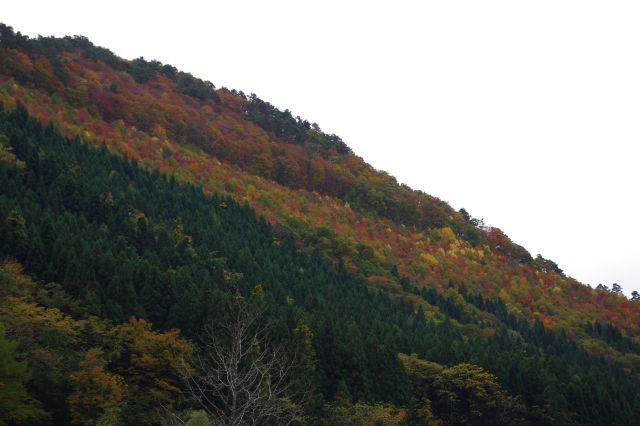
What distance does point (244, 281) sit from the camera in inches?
1987

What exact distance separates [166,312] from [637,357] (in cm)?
5995

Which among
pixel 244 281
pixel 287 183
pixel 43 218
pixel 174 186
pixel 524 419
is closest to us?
pixel 43 218

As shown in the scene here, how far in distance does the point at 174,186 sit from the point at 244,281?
87.4 ft

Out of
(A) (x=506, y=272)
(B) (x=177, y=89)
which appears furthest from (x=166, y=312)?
(B) (x=177, y=89)

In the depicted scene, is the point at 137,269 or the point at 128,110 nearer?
the point at 137,269

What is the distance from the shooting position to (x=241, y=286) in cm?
4925

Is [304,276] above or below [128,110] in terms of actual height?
below

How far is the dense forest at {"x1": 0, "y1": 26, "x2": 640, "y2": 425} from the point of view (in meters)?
29.4

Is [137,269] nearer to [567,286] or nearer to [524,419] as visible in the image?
[524,419]

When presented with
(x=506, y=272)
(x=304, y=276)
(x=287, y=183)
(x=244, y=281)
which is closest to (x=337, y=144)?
(x=287, y=183)

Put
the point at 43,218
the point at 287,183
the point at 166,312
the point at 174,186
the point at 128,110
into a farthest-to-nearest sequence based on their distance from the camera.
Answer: the point at 287,183 < the point at 128,110 < the point at 174,186 < the point at 43,218 < the point at 166,312

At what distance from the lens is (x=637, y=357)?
247ft

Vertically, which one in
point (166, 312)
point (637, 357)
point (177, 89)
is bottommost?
point (166, 312)

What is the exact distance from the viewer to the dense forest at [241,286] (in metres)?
29.4
